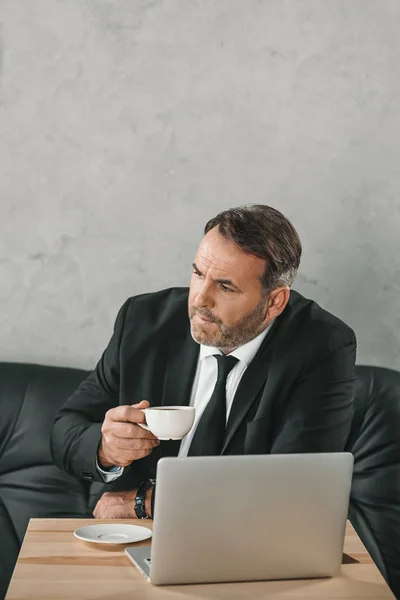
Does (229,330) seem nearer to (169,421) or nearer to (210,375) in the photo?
(210,375)

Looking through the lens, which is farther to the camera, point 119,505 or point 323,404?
point 323,404

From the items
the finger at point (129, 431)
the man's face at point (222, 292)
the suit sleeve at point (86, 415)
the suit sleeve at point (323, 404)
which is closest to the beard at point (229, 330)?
the man's face at point (222, 292)

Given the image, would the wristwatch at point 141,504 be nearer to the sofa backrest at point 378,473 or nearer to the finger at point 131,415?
the finger at point 131,415

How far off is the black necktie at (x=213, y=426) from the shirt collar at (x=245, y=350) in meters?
0.08

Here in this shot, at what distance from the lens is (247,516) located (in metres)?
1.33

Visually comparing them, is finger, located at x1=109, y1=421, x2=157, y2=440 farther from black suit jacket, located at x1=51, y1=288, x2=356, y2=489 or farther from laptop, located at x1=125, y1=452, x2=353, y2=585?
laptop, located at x1=125, y1=452, x2=353, y2=585

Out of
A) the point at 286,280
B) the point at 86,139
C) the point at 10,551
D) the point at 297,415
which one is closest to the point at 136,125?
the point at 86,139

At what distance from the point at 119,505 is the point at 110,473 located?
0.12 m

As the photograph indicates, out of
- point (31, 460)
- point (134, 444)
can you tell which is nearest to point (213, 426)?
point (134, 444)

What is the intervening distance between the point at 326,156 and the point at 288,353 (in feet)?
2.57

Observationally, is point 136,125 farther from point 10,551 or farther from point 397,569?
point 397,569

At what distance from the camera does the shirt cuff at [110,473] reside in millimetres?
1945

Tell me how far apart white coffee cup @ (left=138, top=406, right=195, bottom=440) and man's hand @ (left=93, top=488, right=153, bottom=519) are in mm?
278

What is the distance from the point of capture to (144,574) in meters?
1.38
